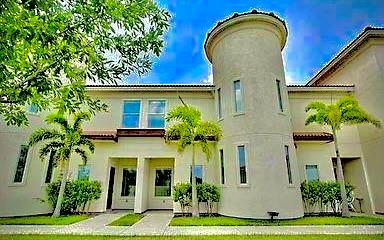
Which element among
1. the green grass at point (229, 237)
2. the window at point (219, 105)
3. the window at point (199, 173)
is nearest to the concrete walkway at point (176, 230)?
the green grass at point (229, 237)

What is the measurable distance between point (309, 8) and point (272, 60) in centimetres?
437

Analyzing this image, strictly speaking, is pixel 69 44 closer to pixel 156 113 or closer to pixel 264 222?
pixel 264 222

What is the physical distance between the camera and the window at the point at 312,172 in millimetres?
15500

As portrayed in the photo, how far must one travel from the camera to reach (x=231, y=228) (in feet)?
34.2

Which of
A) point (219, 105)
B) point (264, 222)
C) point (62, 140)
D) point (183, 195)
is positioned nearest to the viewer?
point (264, 222)

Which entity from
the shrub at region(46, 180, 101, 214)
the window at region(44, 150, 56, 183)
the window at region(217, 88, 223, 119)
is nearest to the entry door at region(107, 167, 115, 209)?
the shrub at region(46, 180, 101, 214)

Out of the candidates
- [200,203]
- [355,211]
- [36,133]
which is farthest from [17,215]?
[355,211]

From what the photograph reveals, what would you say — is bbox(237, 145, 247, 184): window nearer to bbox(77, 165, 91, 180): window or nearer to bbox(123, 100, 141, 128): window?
bbox(123, 100, 141, 128): window

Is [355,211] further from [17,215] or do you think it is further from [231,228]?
[17,215]

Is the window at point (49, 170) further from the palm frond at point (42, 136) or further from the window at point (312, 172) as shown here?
the window at point (312, 172)

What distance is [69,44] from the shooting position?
5094mm

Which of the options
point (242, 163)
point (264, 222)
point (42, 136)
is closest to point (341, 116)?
point (242, 163)

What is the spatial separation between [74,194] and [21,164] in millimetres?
3687

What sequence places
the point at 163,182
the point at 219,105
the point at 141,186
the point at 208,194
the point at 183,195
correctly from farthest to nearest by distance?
the point at 163,182
the point at 219,105
the point at 141,186
the point at 183,195
the point at 208,194
